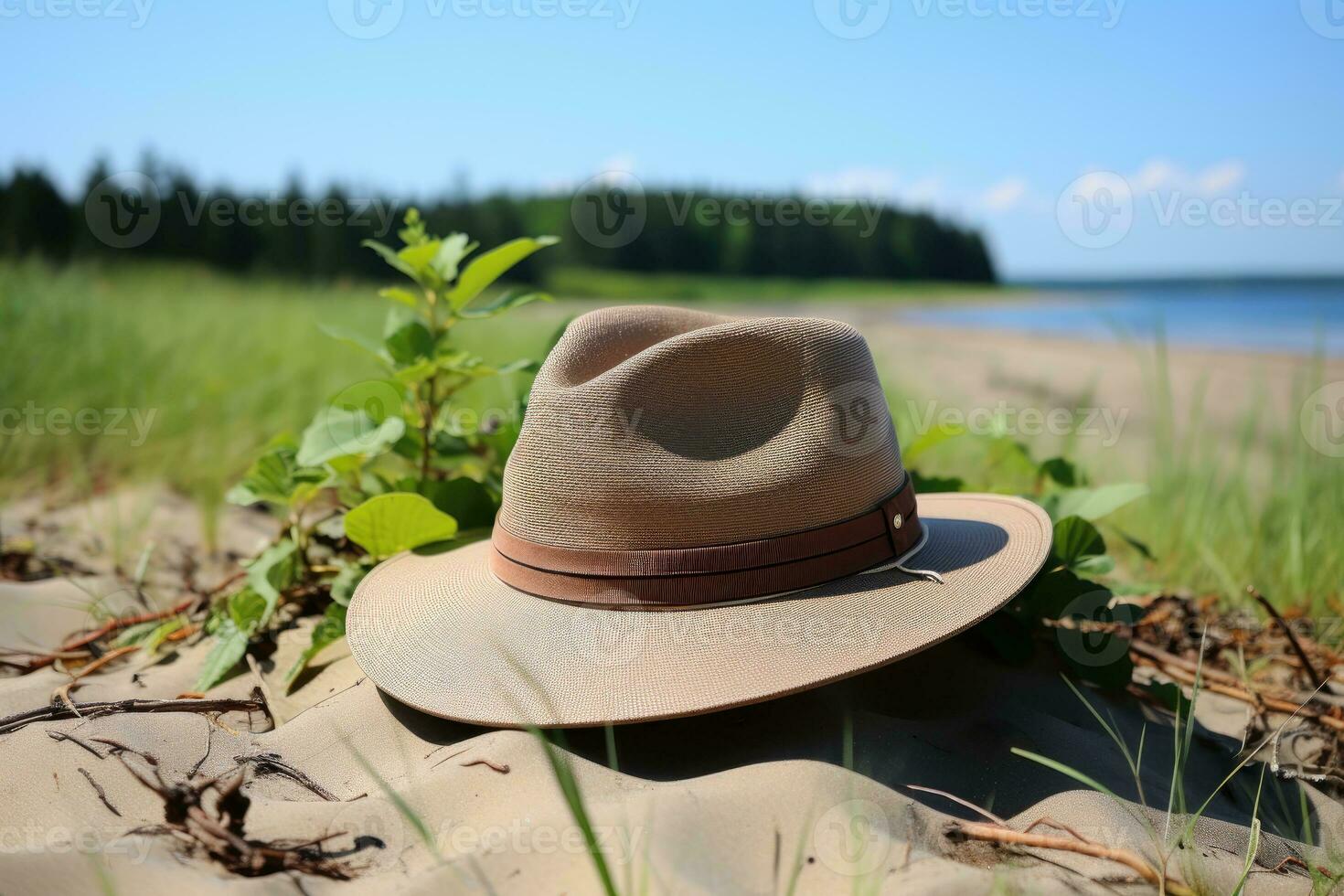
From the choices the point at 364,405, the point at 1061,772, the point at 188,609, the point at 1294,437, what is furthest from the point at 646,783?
the point at 1294,437

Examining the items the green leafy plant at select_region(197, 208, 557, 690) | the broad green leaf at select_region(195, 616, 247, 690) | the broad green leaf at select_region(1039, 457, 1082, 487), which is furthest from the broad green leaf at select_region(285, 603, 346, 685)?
the broad green leaf at select_region(1039, 457, 1082, 487)

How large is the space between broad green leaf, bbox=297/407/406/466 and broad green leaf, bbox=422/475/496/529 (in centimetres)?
17

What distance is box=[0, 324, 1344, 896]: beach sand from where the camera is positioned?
1259 mm

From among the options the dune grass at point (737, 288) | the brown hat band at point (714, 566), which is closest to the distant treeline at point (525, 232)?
the dune grass at point (737, 288)

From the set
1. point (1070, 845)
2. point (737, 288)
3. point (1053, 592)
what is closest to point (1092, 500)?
point (1053, 592)

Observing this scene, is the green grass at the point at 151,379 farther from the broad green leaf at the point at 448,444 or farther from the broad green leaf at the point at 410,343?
the broad green leaf at the point at 410,343

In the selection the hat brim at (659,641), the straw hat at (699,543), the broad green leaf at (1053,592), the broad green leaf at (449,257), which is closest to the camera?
the hat brim at (659,641)

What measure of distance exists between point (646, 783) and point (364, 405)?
1.27 m

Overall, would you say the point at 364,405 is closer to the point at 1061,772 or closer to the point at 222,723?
the point at 222,723

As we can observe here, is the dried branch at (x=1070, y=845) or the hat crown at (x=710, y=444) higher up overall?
the hat crown at (x=710, y=444)

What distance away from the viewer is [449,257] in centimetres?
239

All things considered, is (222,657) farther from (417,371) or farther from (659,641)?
(659,641)

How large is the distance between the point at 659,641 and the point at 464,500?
0.96 m

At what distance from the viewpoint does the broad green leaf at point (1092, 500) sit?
7.02ft
